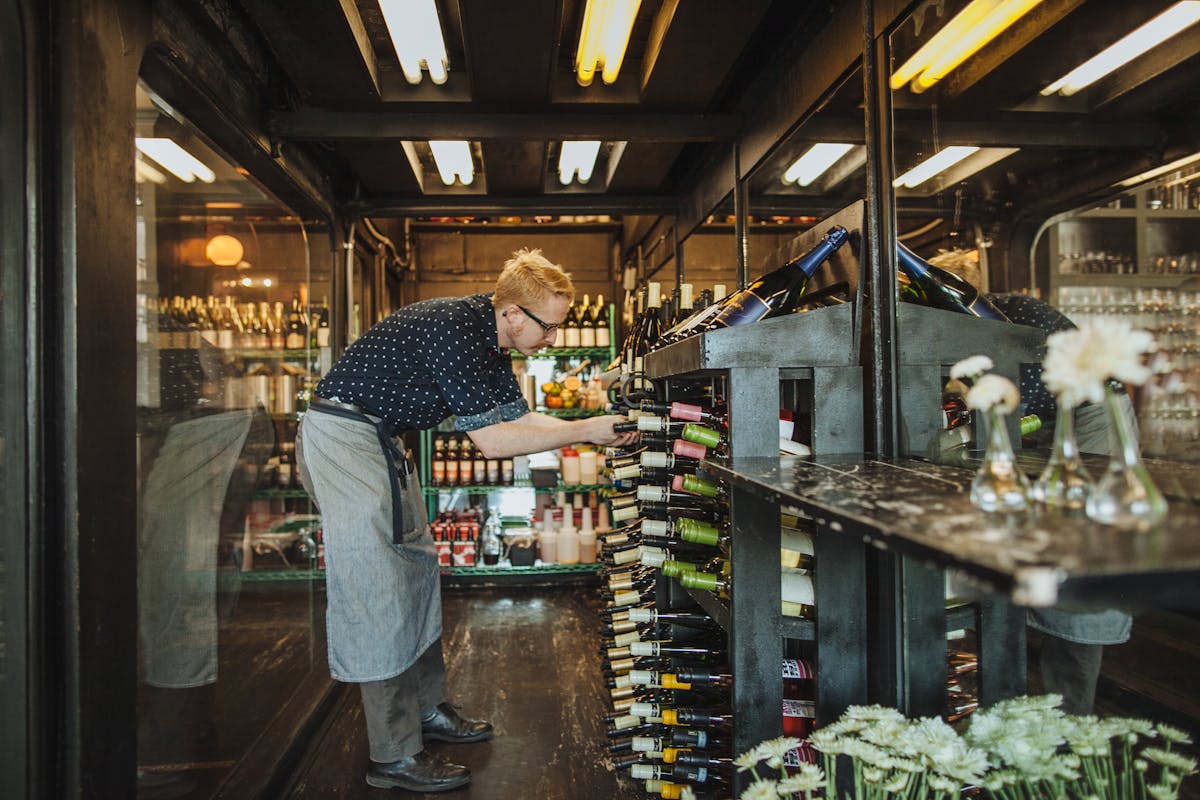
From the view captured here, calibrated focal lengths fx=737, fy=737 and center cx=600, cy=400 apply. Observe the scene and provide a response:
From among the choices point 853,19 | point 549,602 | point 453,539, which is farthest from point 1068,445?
point 453,539

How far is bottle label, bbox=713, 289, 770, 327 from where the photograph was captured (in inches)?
65.1

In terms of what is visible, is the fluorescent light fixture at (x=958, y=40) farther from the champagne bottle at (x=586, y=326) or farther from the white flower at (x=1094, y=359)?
the champagne bottle at (x=586, y=326)

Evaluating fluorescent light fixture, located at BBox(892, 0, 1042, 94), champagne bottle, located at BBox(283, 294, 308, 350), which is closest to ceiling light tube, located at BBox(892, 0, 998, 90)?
fluorescent light fixture, located at BBox(892, 0, 1042, 94)

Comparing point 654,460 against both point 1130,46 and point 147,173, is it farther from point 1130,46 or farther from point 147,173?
point 147,173

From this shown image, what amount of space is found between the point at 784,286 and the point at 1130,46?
89 centimetres

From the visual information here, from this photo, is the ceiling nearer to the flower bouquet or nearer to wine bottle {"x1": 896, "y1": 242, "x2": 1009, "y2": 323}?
wine bottle {"x1": 896, "y1": 242, "x2": 1009, "y2": 323}

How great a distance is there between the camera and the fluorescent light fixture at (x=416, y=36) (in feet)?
6.51

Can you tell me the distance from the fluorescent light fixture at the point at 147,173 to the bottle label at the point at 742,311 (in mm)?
1416

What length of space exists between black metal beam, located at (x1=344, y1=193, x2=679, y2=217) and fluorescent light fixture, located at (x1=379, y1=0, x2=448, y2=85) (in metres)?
1.12

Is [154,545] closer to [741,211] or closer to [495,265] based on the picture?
[741,211]

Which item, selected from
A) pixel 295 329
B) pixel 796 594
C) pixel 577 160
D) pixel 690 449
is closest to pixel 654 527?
pixel 690 449

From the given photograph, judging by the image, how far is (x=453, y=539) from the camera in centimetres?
474

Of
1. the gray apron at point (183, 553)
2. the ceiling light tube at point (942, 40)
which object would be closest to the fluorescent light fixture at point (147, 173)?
the gray apron at point (183, 553)

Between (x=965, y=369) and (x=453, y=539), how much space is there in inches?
167
